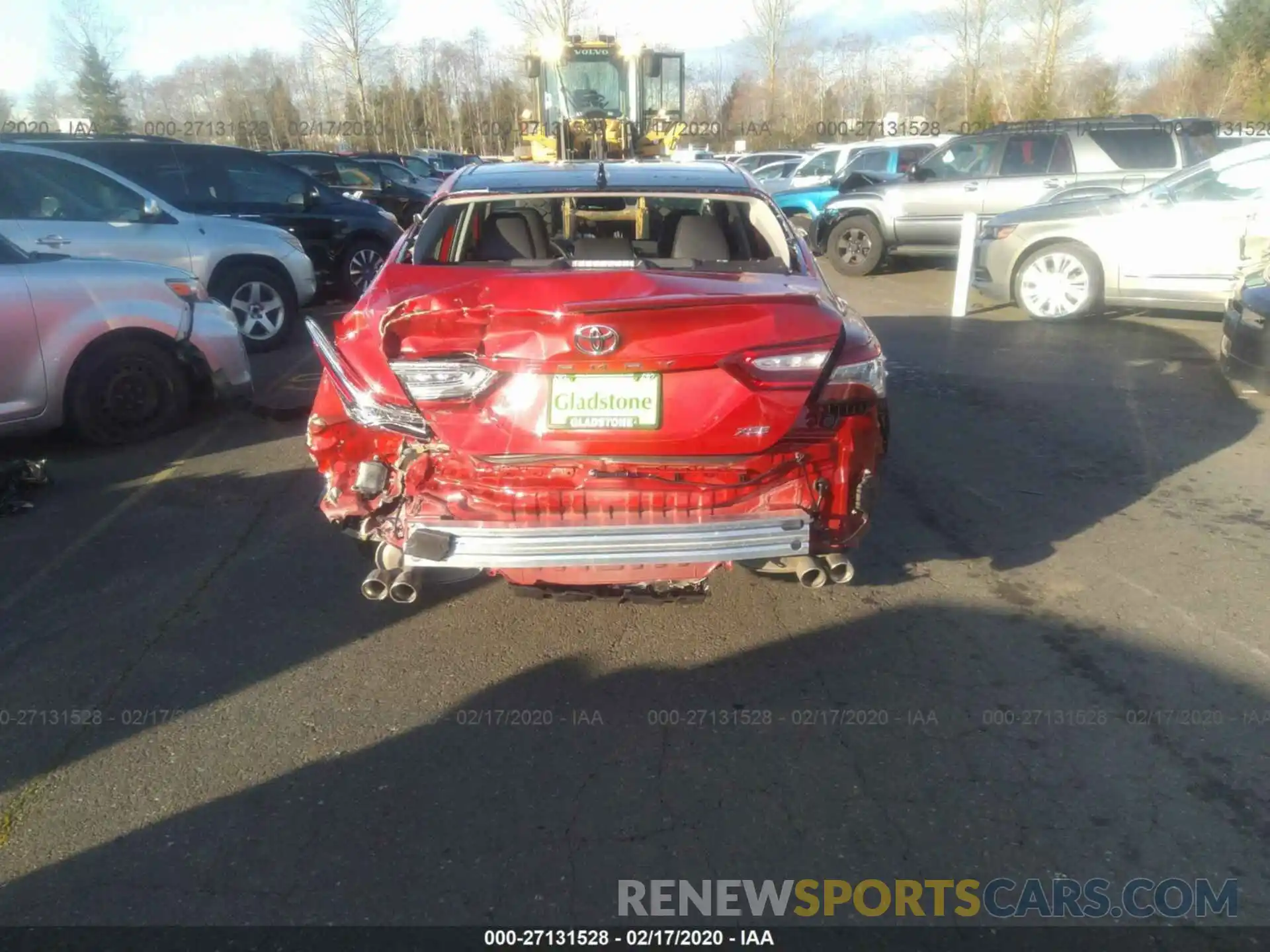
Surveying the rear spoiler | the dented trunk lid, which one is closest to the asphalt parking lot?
the dented trunk lid

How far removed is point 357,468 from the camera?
366cm

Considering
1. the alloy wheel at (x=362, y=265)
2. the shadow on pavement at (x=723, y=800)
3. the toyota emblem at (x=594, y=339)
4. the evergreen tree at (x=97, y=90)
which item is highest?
the evergreen tree at (x=97, y=90)

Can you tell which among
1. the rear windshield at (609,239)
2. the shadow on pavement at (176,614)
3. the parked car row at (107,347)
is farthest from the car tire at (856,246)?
the shadow on pavement at (176,614)

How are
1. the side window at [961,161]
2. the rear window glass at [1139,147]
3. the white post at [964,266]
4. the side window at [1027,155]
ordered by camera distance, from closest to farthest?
the white post at [964,266], the rear window glass at [1139,147], the side window at [1027,155], the side window at [961,161]

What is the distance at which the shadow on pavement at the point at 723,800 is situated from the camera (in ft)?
8.79

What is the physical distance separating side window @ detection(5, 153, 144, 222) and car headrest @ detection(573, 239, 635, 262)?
5.58 meters

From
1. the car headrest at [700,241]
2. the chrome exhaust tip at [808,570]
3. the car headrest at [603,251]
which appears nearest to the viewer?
the chrome exhaust tip at [808,570]

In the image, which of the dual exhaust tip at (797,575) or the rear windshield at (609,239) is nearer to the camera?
the dual exhaust tip at (797,575)

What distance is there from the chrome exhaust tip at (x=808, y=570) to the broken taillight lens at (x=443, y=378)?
1.24 meters

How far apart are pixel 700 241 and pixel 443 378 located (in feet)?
6.79

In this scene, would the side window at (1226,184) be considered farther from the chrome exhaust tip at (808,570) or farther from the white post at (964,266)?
the chrome exhaust tip at (808,570)

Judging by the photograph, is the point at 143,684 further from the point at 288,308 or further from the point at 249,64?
the point at 249,64

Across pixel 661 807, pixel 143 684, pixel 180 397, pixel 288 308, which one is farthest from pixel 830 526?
pixel 288 308

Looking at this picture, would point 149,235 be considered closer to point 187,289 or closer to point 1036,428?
point 187,289
